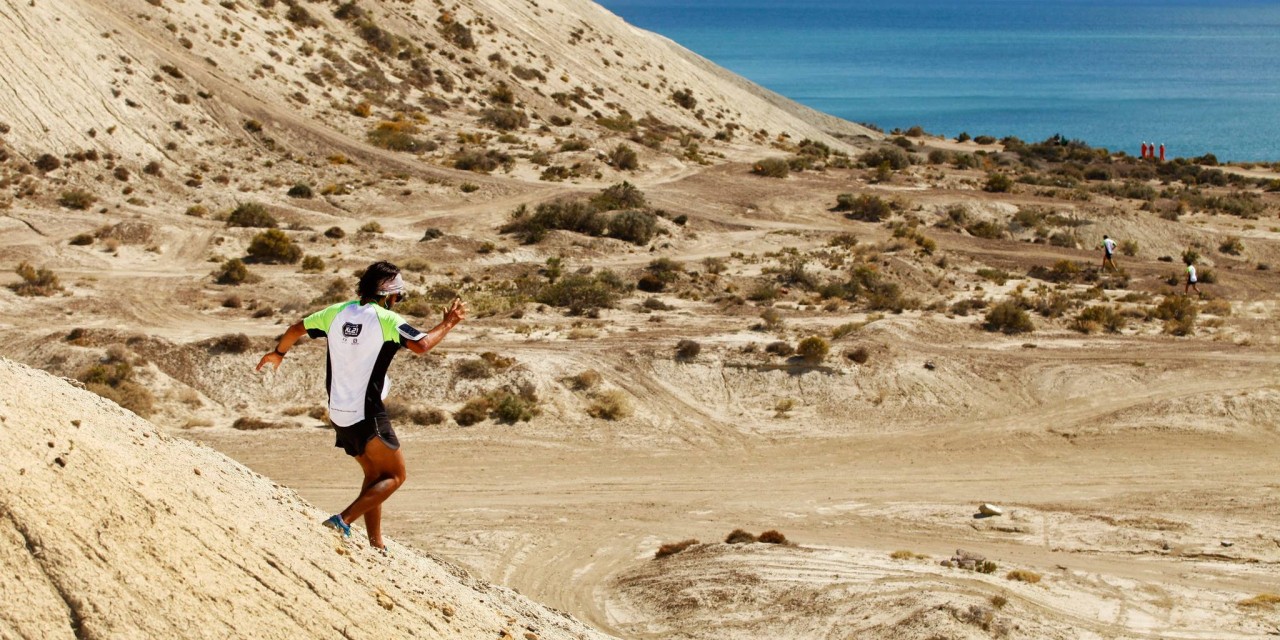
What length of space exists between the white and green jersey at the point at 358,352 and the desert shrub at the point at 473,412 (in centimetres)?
1567

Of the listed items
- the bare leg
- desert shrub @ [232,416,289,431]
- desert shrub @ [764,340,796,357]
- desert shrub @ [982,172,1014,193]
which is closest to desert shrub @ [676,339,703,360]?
desert shrub @ [764,340,796,357]

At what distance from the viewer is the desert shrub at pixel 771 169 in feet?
173

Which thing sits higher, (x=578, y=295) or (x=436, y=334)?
(x=578, y=295)

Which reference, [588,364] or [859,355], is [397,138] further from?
[859,355]

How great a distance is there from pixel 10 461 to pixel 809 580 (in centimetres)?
1063

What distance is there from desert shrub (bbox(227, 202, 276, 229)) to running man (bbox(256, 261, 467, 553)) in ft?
103

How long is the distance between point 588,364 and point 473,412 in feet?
11.5

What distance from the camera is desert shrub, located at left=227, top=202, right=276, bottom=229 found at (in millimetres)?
37938

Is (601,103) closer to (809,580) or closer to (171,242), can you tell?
(171,242)

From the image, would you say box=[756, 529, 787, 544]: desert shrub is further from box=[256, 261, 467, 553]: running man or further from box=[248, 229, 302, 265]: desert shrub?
box=[248, 229, 302, 265]: desert shrub

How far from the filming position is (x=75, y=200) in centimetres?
3819

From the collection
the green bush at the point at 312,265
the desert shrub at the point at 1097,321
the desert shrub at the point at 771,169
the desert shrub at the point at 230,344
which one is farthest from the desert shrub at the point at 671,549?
the desert shrub at the point at 771,169

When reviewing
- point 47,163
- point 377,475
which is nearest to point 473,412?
point 377,475

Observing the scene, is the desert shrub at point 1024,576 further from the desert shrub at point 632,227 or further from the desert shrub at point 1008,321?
the desert shrub at point 632,227
